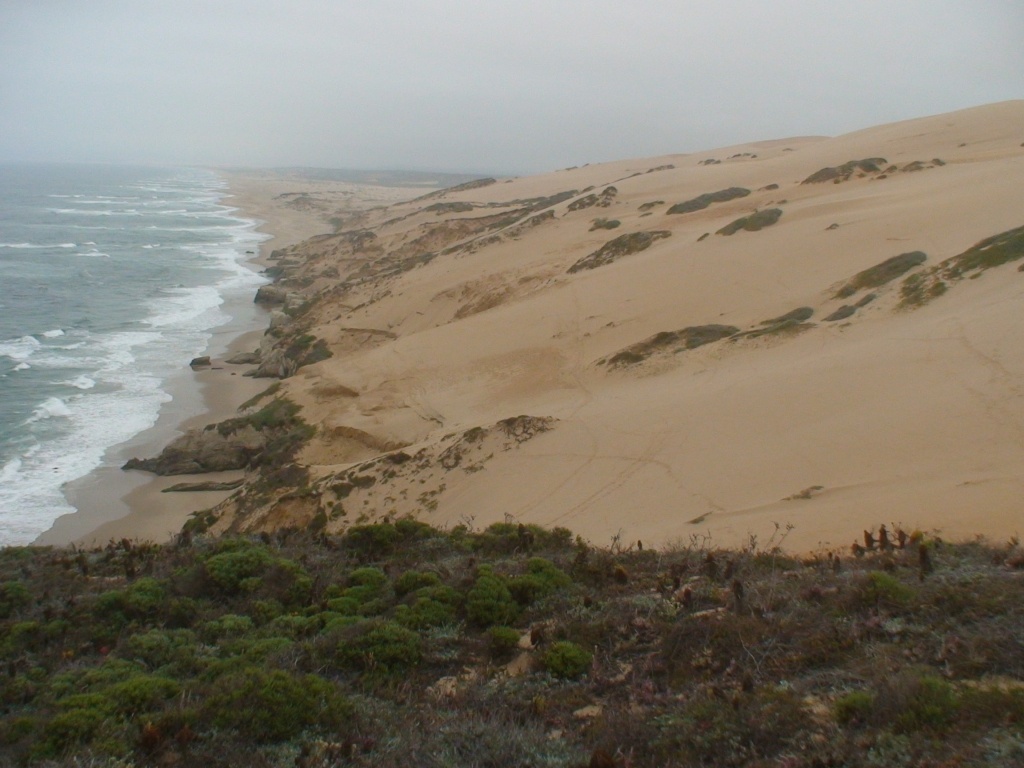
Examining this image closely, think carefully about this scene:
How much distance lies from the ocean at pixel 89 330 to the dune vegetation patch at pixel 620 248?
1247 cm

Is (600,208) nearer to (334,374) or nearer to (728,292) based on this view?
(728,292)

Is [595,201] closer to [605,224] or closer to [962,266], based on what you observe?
[605,224]

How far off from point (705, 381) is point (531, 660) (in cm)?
854

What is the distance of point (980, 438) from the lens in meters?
8.55

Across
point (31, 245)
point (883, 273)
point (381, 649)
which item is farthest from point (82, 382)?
point (31, 245)

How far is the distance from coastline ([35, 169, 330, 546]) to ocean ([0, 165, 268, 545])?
350mm

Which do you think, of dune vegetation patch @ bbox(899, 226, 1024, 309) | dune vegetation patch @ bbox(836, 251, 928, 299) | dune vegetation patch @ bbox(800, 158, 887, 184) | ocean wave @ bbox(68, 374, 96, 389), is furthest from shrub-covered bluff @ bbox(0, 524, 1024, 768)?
dune vegetation patch @ bbox(800, 158, 887, 184)

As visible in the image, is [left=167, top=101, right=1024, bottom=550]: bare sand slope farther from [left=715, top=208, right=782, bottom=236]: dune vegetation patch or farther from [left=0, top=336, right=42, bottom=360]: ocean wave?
[left=0, top=336, right=42, bottom=360]: ocean wave

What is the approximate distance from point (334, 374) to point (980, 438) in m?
13.5

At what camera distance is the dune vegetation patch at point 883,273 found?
1481cm


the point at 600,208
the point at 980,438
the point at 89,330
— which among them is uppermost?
the point at 600,208

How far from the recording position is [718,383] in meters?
12.6

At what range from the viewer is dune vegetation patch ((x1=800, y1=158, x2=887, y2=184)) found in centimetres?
2659

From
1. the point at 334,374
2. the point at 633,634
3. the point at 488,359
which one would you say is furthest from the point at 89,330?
the point at 633,634
